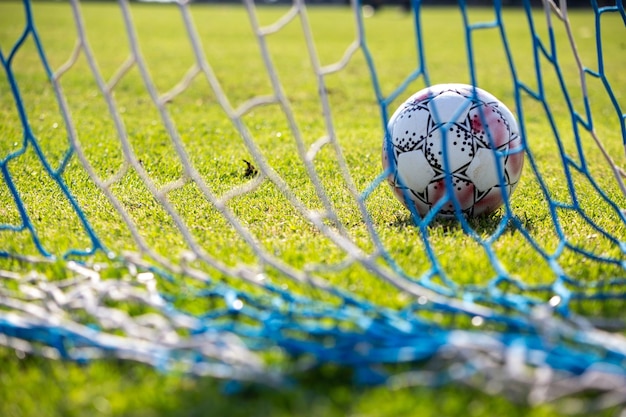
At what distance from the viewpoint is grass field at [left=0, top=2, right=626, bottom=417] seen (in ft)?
7.24

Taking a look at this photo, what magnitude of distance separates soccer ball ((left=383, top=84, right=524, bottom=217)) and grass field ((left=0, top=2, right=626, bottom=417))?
0.53ft

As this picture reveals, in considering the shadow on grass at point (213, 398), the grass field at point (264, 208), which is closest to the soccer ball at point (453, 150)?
the grass field at point (264, 208)

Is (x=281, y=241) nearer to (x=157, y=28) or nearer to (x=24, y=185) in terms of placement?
(x=24, y=185)

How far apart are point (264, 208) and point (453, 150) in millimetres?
1057

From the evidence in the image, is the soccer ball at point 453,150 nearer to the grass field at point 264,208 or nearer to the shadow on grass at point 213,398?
the grass field at point 264,208

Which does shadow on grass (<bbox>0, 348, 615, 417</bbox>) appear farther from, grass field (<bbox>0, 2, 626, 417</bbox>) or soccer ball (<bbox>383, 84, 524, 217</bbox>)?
soccer ball (<bbox>383, 84, 524, 217</bbox>)

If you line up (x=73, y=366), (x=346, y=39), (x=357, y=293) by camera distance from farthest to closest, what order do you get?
(x=346, y=39) < (x=357, y=293) < (x=73, y=366)

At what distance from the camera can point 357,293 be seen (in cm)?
290

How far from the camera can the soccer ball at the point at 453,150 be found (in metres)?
3.78

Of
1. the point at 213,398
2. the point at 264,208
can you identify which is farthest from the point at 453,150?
the point at 213,398

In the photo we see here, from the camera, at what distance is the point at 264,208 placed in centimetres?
418

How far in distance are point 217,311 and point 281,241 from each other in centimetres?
95

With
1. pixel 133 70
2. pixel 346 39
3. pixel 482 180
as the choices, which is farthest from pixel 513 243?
pixel 346 39

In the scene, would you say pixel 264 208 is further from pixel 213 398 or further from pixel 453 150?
pixel 213 398
